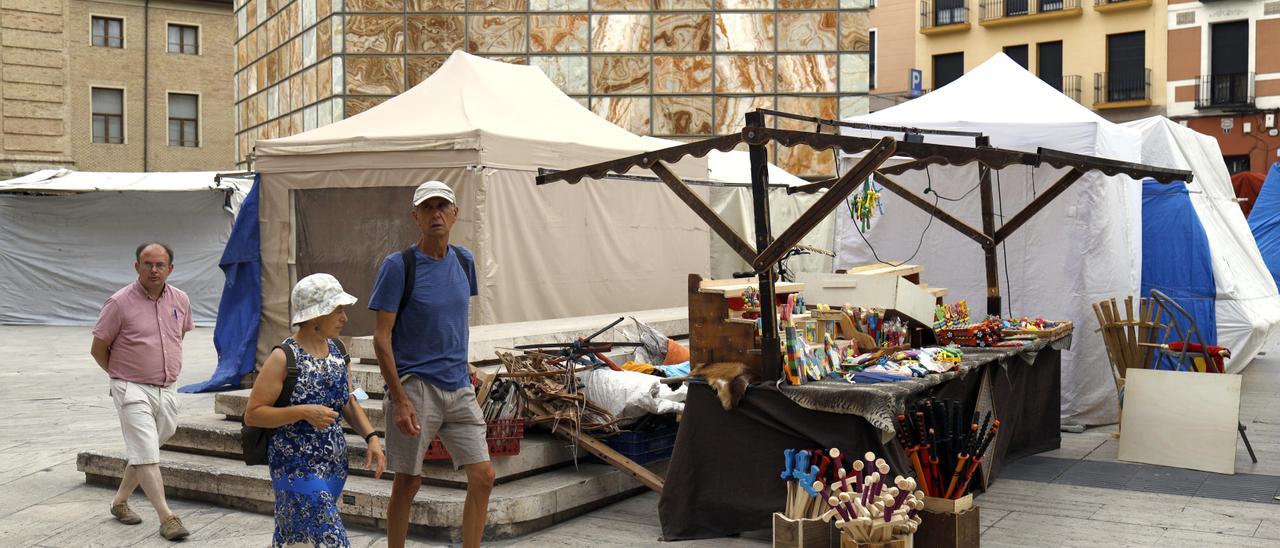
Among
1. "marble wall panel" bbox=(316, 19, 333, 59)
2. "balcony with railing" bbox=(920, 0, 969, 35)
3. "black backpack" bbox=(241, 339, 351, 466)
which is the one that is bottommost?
"black backpack" bbox=(241, 339, 351, 466)

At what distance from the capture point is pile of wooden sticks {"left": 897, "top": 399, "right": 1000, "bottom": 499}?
5633 millimetres

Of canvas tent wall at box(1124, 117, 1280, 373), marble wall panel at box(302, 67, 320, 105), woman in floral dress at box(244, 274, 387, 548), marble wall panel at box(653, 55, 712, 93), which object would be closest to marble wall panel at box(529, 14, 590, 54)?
marble wall panel at box(653, 55, 712, 93)

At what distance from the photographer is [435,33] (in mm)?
16391

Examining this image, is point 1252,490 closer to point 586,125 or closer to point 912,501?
point 912,501

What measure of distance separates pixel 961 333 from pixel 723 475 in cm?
258

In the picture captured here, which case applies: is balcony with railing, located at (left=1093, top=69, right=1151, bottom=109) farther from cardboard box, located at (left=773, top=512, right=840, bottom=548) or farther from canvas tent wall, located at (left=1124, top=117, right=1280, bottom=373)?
cardboard box, located at (left=773, top=512, right=840, bottom=548)

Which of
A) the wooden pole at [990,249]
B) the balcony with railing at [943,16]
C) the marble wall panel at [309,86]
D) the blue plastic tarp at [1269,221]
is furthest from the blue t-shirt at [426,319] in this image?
the balcony with railing at [943,16]

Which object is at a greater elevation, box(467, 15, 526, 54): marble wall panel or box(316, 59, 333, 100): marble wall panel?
box(467, 15, 526, 54): marble wall panel

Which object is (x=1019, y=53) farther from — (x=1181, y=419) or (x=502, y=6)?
(x=1181, y=419)

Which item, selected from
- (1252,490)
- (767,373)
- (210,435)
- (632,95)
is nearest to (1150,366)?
(1252,490)

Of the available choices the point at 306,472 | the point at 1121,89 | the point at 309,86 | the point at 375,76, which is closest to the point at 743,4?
the point at 375,76

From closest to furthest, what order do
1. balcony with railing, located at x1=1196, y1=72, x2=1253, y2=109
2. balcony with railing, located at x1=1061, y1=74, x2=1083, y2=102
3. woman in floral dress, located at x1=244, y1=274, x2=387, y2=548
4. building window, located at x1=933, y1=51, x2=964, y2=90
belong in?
1. woman in floral dress, located at x1=244, y1=274, x2=387, y2=548
2. balcony with railing, located at x1=1196, y1=72, x2=1253, y2=109
3. balcony with railing, located at x1=1061, y1=74, x2=1083, y2=102
4. building window, located at x1=933, y1=51, x2=964, y2=90

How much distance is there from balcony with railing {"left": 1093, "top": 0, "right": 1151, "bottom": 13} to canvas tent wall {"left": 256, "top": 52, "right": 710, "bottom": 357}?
86.3 feet

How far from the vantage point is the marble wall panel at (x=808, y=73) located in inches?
646
